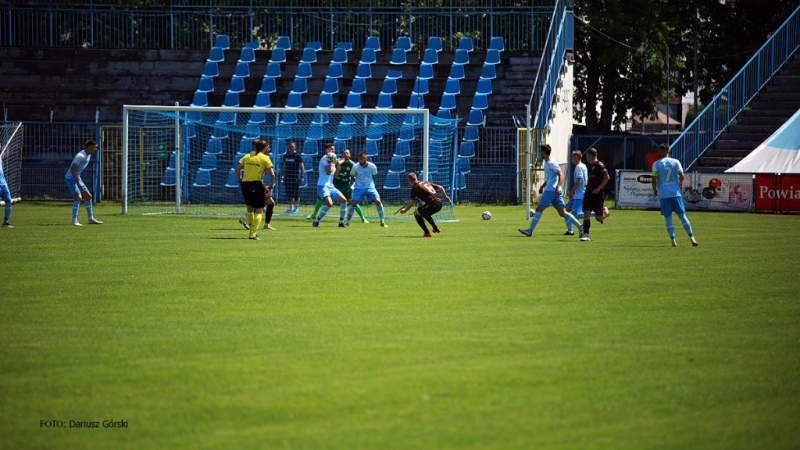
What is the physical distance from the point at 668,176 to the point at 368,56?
20.8 m

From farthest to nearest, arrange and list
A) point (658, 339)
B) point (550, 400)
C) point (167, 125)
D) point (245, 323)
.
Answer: point (167, 125)
point (245, 323)
point (658, 339)
point (550, 400)

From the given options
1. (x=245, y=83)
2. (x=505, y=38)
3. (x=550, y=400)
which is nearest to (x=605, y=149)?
(x=505, y=38)

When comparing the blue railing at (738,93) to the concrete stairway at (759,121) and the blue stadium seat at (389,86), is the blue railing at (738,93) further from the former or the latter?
the blue stadium seat at (389,86)

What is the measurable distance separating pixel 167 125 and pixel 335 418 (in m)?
26.9

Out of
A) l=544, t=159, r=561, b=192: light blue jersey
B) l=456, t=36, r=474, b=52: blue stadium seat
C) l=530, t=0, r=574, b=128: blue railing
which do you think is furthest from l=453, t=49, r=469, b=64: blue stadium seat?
l=544, t=159, r=561, b=192: light blue jersey

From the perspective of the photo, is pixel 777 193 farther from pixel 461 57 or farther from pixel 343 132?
pixel 343 132

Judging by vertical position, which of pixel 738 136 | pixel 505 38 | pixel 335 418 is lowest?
pixel 335 418

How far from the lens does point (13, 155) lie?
30.9m

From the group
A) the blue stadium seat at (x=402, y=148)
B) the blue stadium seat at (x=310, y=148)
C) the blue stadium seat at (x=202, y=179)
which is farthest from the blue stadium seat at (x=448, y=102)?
the blue stadium seat at (x=202, y=179)

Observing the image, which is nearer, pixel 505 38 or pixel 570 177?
pixel 570 177

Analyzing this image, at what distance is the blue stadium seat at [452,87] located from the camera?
34250 mm

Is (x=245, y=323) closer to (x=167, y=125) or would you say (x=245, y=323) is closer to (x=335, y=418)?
(x=335, y=418)

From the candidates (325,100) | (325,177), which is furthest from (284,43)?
(325,177)

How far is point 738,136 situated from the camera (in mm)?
32938
